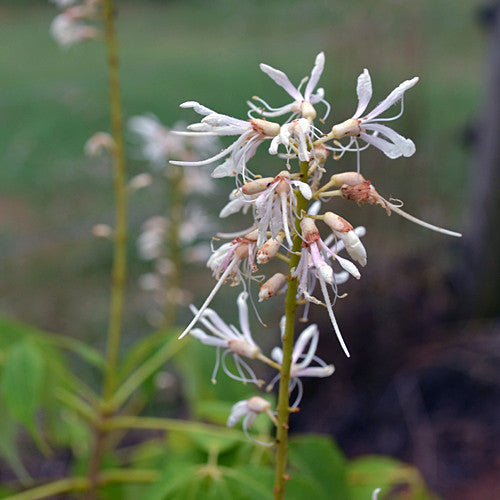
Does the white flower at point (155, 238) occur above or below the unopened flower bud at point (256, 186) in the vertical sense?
below

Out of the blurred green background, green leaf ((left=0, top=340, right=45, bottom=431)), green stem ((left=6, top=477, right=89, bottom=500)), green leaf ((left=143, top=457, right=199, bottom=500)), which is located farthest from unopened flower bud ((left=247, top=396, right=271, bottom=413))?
the blurred green background

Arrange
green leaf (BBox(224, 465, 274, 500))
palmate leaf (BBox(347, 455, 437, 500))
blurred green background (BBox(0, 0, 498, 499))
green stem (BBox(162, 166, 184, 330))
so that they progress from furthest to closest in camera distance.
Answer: blurred green background (BBox(0, 0, 498, 499)) < green stem (BBox(162, 166, 184, 330)) < palmate leaf (BBox(347, 455, 437, 500)) < green leaf (BBox(224, 465, 274, 500))

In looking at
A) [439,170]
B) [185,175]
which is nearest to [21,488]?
[185,175]

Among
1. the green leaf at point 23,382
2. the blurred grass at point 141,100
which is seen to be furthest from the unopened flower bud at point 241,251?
the blurred grass at point 141,100

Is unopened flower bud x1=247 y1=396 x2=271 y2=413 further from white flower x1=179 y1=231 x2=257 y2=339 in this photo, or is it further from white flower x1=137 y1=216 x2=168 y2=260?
white flower x1=137 y1=216 x2=168 y2=260

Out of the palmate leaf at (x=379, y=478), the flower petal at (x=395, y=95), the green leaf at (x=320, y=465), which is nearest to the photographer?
the flower petal at (x=395, y=95)

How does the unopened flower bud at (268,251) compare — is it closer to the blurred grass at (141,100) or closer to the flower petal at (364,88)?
the flower petal at (364,88)
